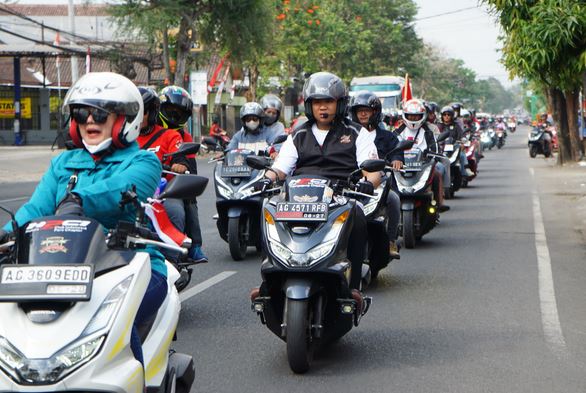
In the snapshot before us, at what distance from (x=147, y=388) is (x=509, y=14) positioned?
13.1 meters

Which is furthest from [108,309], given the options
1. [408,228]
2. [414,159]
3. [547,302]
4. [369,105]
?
[414,159]

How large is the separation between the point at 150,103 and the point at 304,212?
2039 millimetres

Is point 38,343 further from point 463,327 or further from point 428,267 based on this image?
point 428,267

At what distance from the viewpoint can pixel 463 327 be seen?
816cm

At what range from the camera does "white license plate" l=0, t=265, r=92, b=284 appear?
12.5 feet

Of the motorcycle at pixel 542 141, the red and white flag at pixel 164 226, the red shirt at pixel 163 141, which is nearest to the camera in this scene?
the red and white flag at pixel 164 226

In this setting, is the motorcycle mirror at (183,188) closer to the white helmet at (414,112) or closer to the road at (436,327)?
the road at (436,327)

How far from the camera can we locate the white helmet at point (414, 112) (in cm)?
1413

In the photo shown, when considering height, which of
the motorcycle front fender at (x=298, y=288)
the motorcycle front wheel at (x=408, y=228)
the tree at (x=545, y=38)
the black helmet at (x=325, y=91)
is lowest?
the motorcycle front wheel at (x=408, y=228)

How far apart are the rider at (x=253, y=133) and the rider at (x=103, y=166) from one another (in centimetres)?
811

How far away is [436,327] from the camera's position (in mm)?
8172

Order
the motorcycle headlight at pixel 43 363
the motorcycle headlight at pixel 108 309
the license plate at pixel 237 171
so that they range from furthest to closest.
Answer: the license plate at pixel 237 171, the motorcycle headlight at pixel 108 309, the motorcycle headlight at pixel 43 363

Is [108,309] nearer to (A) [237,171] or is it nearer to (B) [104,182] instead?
(B) [104,182]

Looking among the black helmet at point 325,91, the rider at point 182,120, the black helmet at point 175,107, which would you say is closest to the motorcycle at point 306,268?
the black helmet at point 325,91
